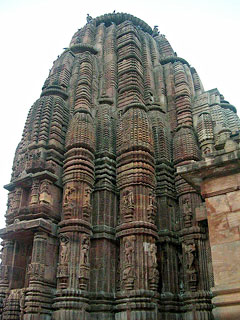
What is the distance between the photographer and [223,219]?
736 centimetres

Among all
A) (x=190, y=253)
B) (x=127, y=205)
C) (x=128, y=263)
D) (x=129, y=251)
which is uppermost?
(x=127, y=205)

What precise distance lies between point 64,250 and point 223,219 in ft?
25.7

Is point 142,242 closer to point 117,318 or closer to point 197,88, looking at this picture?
point 117,318

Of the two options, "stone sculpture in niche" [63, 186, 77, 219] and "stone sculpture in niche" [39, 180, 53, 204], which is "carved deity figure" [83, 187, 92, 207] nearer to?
"stone sculpture in niche" [63, 186, 77, 219]

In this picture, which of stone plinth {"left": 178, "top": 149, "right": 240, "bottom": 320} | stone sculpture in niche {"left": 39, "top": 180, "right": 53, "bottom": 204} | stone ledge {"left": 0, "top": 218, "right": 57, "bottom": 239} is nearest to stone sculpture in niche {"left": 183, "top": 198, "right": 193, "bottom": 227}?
stone ledge {"left": 0, "top": 218, "right": 57, "bottom": 239}

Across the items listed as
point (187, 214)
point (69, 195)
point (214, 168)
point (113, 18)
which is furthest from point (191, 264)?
point (113, 18)

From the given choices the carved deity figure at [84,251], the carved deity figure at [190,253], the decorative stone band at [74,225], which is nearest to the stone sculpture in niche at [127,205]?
the decorative stone band at [74,225]

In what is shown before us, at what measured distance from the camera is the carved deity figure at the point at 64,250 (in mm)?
13477

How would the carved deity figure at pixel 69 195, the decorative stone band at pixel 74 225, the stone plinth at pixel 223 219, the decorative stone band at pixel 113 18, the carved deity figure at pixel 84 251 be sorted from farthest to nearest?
the decorative stone band at pixel 113 18, the carved deity figure at pixel 69 195, the decorative stone band at pixel 74 225, the carved deity figure at pixel 84 251, the stone plinth at pixel 223 219

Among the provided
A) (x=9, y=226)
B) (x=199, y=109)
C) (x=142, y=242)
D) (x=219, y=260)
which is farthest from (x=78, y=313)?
(x=199, y=109)

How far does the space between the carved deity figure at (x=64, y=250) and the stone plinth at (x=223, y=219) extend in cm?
706

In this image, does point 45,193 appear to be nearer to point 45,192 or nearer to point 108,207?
point 45,192

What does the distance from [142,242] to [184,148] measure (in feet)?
18.7

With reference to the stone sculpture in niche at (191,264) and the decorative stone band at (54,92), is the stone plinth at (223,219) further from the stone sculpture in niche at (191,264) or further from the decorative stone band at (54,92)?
the decorative stone band at (54,92)
